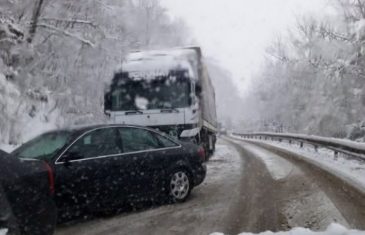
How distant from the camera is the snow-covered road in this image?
6586mm

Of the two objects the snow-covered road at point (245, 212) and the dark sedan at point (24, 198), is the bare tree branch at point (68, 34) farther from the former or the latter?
the dark sedan at point (24, 198)

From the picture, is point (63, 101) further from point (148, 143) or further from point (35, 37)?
point (148, 143)

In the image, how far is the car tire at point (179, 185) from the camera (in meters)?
8.48

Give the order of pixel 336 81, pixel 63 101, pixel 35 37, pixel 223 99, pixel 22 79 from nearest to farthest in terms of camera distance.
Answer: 1. pixel 22 79
2. pixel 35 37
3. pixel 63 101
4. pixel 336 81
5. pixel 223 99

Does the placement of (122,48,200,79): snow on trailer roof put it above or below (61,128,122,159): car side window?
above

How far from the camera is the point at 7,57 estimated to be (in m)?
15.7

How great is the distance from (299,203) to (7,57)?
1124cm

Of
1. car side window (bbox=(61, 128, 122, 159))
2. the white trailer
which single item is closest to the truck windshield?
the white trailer

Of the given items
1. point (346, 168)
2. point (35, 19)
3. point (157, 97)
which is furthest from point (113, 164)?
point (35, 19)

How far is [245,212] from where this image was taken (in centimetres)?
753

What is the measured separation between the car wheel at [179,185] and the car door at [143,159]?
270 millimetres

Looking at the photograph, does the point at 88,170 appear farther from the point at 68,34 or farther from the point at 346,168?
the point at 68,34

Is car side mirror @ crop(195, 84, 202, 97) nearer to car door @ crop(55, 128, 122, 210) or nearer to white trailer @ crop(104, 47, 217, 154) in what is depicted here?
white trailer @ crop(104, 47, 217, 154)

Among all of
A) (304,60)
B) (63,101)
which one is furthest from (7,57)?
(304,60)
